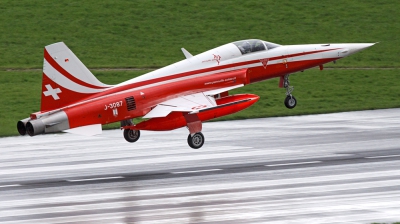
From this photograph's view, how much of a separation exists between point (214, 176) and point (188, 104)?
4.12 meters

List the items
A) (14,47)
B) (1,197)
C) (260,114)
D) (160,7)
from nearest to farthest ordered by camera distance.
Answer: (1,197), (260,114), (14,47), (160,7)

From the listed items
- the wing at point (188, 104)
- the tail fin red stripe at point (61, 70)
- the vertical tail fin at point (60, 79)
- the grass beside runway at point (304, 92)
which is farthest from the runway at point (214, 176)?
the grass beside runway at point (304, 92)

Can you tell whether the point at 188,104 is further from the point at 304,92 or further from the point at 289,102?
the point at 304,92

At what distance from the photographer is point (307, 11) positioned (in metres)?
60.6

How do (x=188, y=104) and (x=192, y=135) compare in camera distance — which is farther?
(x=192, y=135)

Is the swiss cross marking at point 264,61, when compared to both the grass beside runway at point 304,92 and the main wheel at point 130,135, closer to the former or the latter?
the main wheel at point 130,135

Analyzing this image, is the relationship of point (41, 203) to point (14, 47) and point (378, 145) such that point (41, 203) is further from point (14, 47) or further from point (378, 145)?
point (14, 47)

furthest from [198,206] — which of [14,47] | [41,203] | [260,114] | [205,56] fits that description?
[14,47]

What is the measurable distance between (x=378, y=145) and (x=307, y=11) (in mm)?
32123

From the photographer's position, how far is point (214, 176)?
24688 millimetres

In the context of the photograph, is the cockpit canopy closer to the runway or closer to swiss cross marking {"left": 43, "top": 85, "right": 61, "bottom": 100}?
the runway

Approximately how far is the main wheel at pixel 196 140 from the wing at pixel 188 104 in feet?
3.94

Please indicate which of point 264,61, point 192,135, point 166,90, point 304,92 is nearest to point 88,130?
point 166,90

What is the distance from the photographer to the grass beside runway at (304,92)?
39.8 metres
